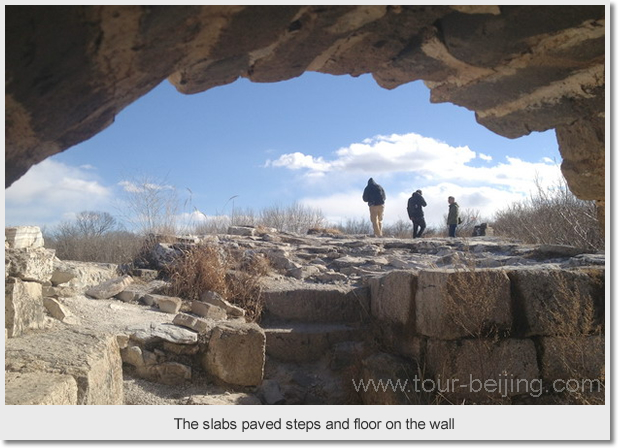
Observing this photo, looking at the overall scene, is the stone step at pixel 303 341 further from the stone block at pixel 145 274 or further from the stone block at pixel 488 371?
the stone block at pixel 145 274

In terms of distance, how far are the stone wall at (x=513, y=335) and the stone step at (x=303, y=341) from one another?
3.86 ft

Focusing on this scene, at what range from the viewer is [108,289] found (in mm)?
5859

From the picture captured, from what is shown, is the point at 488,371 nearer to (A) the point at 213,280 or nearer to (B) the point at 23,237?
(A) the point at 213,280

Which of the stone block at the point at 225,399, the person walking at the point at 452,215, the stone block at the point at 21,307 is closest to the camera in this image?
the stone block at the point at 21,307

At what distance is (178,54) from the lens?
2.15 metres

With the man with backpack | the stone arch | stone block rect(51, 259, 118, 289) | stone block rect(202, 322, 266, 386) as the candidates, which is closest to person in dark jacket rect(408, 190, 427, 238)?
the man with backpack

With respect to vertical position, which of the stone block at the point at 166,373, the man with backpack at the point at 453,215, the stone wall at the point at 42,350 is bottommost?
the stone block at the point at 166,373

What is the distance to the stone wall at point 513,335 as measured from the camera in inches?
191

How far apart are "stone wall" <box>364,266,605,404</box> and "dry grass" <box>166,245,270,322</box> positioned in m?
2.28

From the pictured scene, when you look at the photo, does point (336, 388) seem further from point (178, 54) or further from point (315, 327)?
point (178, 54)

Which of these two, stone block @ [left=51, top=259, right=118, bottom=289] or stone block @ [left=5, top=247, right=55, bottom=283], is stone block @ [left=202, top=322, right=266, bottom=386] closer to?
stone block @ [left=51, top=259, right=118, bottom=289]

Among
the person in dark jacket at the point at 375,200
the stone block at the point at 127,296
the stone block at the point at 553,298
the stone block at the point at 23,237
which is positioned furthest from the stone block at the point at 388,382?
the person in dark jacket at the point at 375,200

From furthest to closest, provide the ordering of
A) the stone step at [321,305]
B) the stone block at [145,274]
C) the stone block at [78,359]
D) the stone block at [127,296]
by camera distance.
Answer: the stone block at [145,274], the stone step at [321,305], the stone block at [127,296], the stone block at [78,359]

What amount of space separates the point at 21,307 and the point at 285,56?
234 centimetres
